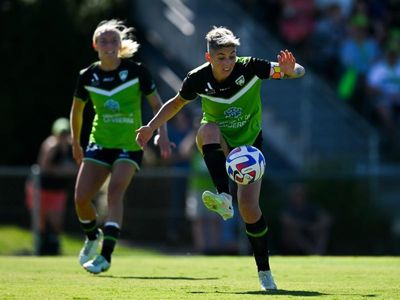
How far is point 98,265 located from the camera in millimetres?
11391

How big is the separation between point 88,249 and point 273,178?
23.5 feet

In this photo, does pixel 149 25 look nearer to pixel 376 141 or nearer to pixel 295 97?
pixel 295 97

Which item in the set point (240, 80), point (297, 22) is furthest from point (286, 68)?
point (297, 22)

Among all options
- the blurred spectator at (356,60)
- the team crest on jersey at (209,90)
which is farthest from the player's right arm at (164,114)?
the blurred spectator at (356,60)

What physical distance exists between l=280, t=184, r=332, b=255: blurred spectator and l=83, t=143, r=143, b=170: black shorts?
6.90 m

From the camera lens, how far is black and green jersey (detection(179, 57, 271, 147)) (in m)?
10.3

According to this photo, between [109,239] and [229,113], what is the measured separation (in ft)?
6.73

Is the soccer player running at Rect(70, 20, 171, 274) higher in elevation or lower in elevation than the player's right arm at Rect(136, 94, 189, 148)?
lower

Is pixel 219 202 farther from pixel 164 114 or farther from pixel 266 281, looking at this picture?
pixel 164 114

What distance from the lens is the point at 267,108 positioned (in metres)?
21.2

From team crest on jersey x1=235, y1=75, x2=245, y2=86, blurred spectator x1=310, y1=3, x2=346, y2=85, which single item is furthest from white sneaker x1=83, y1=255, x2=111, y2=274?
blurred spectator x1=310, y1=3, x2=346, y2=85

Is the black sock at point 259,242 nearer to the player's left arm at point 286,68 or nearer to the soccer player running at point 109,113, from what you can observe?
the player's left arm at point 286,68

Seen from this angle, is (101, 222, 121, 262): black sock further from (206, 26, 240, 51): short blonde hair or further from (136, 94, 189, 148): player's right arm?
(206, 26, 240, 51): short blonde hair

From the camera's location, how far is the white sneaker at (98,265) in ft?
37.3
